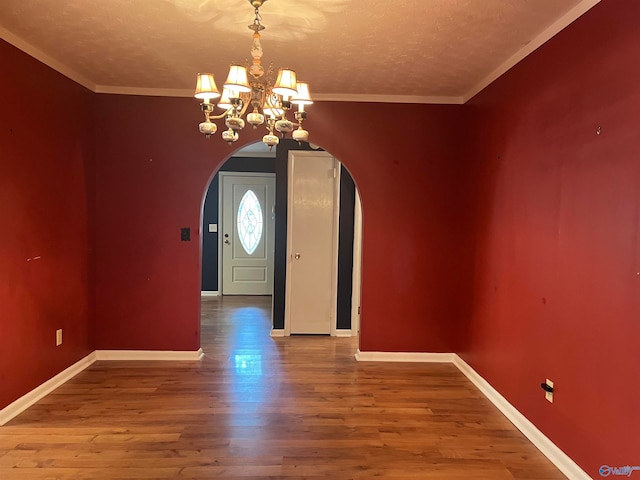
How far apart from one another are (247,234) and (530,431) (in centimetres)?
561

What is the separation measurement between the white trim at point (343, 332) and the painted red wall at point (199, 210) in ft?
3.22

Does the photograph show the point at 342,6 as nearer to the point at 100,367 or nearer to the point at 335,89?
the point at 335,89

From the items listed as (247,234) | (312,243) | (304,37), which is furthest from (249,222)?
(304,37)

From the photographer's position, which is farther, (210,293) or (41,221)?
(210,293)

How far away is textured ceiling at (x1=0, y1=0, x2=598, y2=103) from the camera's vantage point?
7.53 feet

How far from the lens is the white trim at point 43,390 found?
9.05 feet

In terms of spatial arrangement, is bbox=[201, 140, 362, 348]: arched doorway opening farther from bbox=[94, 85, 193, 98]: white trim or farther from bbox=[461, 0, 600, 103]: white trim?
bbox=[461, 0, 600, 103]: white trim

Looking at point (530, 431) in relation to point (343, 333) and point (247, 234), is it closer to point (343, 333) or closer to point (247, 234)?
point (343, 333)

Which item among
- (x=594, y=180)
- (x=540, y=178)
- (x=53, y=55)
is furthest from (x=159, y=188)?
(x=594, y=180)

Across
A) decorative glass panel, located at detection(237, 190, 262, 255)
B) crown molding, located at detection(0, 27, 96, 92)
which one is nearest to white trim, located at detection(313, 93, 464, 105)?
crown molding, located at detection(0, 27, 96, 92)

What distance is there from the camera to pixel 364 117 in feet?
12.9

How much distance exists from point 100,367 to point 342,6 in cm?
339

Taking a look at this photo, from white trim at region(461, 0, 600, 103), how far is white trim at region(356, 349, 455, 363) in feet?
7.70

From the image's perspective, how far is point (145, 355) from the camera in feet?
12.9
